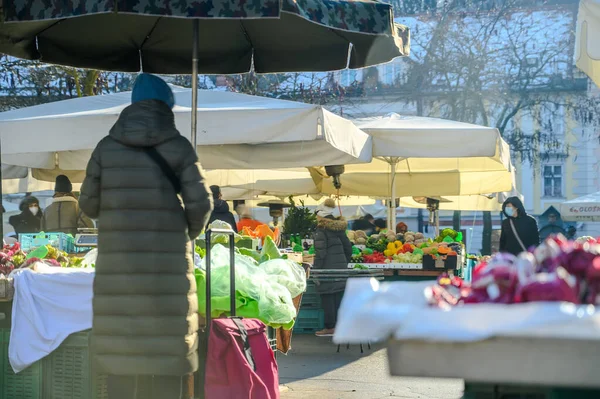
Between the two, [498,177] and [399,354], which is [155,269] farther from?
[498,177]

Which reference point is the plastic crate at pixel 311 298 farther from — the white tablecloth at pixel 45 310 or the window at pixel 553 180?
the window at pixel 553 180

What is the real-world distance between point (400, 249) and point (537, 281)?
10275mm

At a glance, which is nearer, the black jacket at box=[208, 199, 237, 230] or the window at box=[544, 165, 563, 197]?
the black jacket at box=[208, 199, 237, 230]

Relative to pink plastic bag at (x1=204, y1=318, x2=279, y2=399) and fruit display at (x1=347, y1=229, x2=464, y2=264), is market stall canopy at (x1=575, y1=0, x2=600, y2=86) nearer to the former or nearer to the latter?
pink plastic bag at (x1=204, y1=318, x2=279, y2=399)

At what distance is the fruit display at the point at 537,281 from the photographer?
7.81 ft

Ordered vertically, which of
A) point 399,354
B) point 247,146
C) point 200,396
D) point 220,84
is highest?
point 220,84

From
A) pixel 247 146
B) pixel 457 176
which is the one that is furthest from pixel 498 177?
pixel 247 146

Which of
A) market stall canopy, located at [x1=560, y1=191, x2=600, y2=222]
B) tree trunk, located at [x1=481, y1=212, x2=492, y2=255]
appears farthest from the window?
market stall canopy, located at [x1=560, y1=191, x2=600, y2=222]

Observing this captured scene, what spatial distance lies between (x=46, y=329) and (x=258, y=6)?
7.93 ft

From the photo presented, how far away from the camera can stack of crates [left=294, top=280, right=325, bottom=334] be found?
11586mm

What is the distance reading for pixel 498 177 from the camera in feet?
57.1

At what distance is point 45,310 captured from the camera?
19.8ft

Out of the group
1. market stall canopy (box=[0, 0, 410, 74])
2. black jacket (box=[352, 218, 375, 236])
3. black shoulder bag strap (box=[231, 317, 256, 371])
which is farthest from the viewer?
black jacket (box=[352, 218, 375, 236])

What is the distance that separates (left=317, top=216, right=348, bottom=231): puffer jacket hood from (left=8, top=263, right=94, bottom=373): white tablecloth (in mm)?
5910
